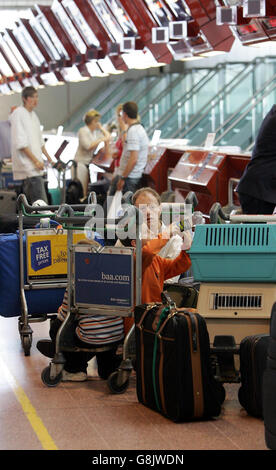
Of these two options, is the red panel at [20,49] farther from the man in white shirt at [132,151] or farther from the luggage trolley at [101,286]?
the luggage trolley at [101,286]

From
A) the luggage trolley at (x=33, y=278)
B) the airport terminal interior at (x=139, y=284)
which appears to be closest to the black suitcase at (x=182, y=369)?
the airport terminal interior at (x=139, y=284)

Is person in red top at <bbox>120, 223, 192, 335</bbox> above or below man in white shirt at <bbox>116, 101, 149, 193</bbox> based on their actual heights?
below

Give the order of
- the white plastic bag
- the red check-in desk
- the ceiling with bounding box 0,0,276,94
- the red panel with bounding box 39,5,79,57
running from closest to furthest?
the ceiling with bounding box 0,0,276,94
the white plastic bag
the red check-in desk
the red panel with bounding box 39,5,79,57

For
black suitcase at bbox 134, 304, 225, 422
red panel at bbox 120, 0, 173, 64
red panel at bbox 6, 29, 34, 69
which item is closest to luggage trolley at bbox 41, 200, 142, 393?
black suitcase at bbox 134, 304, 225, 422

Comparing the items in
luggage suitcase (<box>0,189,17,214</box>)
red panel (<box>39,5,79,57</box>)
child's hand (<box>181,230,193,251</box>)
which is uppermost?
red panel (<box>39,5,79,57</box>)

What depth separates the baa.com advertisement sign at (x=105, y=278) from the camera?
5.59m

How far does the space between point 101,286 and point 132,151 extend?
5.56 metres

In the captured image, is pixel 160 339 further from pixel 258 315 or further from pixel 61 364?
pixel 61 364

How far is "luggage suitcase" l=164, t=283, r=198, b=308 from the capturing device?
6109 mm

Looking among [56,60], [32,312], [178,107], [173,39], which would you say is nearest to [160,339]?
[32,312]

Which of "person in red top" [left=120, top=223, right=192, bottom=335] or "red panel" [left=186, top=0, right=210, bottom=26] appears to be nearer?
"person in red top" [left=120, top=223, right=192, bottom=335]

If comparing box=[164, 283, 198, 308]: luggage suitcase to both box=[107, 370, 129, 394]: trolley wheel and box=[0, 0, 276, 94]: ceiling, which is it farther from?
box=[0, 0, 276, 94]: ceiling

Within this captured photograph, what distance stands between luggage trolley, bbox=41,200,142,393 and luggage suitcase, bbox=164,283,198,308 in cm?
56

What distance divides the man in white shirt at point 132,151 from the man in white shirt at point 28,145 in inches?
40.4
